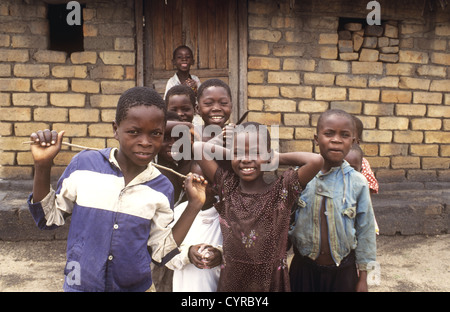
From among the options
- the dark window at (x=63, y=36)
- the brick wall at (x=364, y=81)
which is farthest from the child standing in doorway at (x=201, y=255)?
the dark window at (x=63, y=36)

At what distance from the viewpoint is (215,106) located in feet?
8.96

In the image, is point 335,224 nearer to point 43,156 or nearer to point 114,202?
point 114,202

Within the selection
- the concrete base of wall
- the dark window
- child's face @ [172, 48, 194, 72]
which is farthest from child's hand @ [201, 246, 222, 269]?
the dark window

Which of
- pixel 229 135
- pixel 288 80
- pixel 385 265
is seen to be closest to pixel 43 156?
pixel 229 135

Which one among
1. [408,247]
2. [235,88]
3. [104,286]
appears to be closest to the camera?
[104,286]

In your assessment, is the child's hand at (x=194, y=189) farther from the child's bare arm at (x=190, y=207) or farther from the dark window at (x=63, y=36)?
the dark window at (x=63, y=36)

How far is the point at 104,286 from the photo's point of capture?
1496 mm

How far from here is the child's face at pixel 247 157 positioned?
1.91m

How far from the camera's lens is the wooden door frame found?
436 centimetres

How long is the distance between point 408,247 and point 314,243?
101 inches

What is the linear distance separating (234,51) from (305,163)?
291 cm

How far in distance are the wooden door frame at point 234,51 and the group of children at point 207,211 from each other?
2182 millimetres
